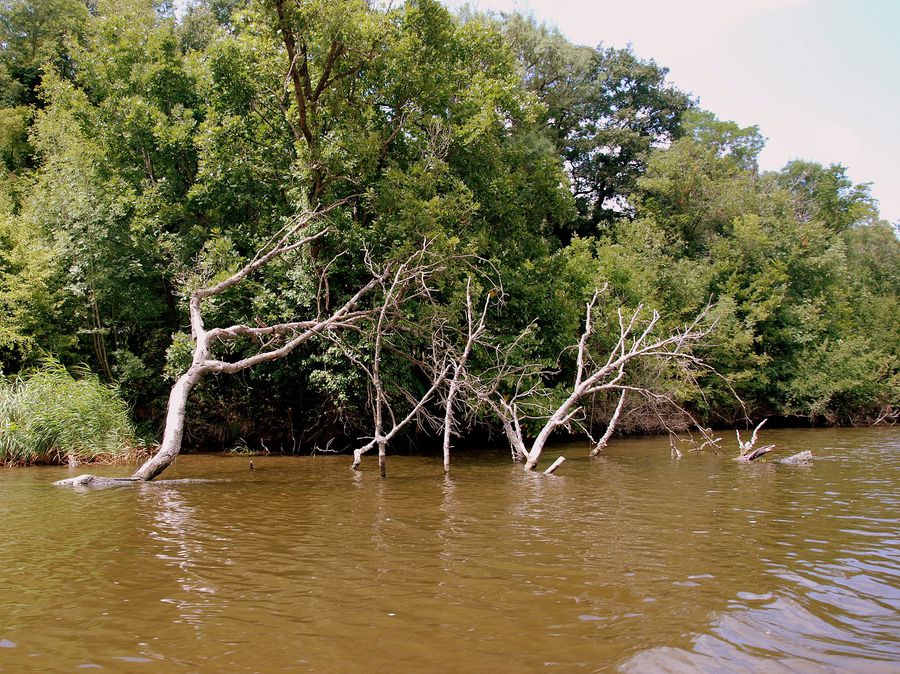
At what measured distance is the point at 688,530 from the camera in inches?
301

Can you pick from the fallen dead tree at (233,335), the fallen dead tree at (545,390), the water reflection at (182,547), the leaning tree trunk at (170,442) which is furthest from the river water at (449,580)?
the fallen dead tree at (545,390)

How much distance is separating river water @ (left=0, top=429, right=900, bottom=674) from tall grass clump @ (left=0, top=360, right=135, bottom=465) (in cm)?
354

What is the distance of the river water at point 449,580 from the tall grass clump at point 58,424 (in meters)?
3.54

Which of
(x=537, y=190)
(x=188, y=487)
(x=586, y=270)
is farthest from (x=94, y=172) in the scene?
(x=586, y=270)

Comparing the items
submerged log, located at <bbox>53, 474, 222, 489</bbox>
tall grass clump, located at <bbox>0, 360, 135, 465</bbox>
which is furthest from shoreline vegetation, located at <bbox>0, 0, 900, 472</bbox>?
submerged log, located at <bbox>53, 474, 222, 489</bbox>

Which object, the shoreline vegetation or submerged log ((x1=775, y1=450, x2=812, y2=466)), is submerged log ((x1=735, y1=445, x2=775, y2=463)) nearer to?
submerged log ((x1=775, y1=450, x2=812, y2=466))

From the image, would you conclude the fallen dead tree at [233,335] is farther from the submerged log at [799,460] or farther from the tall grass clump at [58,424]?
the submerged log at [799,460]

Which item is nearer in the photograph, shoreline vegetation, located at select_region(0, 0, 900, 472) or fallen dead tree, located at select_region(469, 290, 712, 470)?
fallen dead tree, located at select_region(469, 290, 712, 470)

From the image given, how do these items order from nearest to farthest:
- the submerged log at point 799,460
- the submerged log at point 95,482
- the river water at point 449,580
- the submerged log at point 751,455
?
1. the river water at point 449,580
2. the submerged log at point 95,482
3. the submerged log at point 751,455
4. the submerged log at point 799,460

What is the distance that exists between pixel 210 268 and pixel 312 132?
459 cm

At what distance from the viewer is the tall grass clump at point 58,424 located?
548 inches

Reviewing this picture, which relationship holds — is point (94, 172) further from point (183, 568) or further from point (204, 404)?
point (183, 568)

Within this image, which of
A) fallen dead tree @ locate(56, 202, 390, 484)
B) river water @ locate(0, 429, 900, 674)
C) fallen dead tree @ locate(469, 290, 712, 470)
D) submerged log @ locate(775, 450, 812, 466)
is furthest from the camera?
submerged log @ locate(775, 450, 812, 466)

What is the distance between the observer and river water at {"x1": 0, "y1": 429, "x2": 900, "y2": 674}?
4.03 metres
